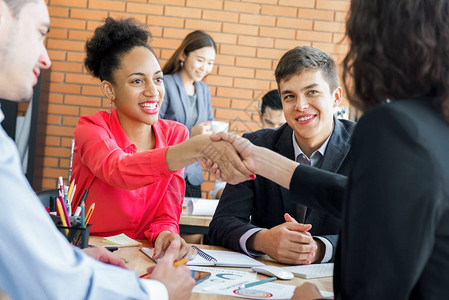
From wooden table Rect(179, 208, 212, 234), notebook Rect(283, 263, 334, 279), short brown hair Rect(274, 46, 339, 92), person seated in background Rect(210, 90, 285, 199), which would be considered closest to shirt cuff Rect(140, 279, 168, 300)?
notebook Rect(283, 263, 334, 279)

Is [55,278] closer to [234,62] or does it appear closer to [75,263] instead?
[75,263]

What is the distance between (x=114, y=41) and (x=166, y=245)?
3.23 feet

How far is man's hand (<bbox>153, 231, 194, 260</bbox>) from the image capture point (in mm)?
1580

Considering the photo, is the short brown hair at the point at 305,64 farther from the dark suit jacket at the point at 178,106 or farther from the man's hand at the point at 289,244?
the dark suit jacket at the point at 178,106

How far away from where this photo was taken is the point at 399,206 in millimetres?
803

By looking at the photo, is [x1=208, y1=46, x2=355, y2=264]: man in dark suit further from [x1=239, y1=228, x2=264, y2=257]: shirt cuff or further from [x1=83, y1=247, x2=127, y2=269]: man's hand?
[x1=83, y1=247, x2=127, y2=269]: man's hand

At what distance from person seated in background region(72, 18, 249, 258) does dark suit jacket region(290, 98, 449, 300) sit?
0.95 m

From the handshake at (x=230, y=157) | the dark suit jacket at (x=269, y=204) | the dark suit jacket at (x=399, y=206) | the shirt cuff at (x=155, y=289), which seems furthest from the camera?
the dark suit jacket at (x=269, y=204)

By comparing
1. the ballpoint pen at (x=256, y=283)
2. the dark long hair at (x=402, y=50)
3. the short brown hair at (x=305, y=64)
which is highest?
the short brown hair at (x=305, y=64)

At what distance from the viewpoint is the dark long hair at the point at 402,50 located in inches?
35.2

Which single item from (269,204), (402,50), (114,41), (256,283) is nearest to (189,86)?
(114,41)

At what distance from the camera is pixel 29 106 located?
4.46m

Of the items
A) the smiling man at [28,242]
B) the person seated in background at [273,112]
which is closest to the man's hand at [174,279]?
the smiling man at [28,242]

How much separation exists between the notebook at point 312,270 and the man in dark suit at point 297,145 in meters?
0.29
